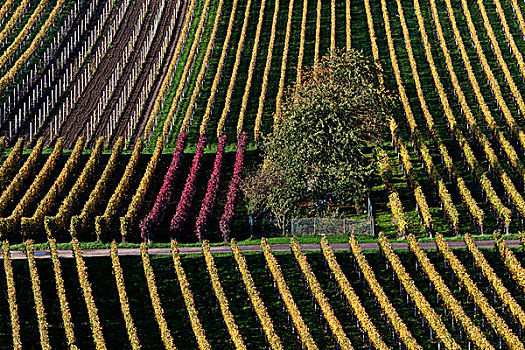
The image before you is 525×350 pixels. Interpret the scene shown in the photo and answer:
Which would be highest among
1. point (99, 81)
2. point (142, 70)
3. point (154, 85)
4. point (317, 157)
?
point (142, 70)

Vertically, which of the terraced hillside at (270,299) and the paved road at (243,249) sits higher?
the paved road at (243,249)

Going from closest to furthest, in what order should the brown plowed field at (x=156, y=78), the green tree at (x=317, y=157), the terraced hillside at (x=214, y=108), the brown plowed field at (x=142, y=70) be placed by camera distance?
1. the green tree at (x=317, y=157)
2. the terraced hillside at (x=214, y=108)
3. the brown plowed field at (x=156, y=78)
4. the brown plowed field at (x=142, y=70)

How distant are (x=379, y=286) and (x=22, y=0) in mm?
82846

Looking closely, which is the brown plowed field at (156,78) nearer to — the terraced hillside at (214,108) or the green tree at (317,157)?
the terraced hillside at (214,108)

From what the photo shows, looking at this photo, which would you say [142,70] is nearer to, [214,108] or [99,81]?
[99,81]

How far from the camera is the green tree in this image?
8319 cm

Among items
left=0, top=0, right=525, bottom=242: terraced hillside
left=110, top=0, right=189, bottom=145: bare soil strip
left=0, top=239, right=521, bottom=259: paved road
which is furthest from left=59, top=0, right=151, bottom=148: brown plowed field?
left=0, top=239, right=521, bottom=259: paved road

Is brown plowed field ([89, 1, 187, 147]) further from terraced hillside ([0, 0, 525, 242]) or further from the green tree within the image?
the green tree

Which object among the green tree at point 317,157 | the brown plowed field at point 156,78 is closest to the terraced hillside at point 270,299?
the green tree at point 317,157

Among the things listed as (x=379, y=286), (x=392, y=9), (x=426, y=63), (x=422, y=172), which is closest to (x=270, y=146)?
(x=422, y=172)

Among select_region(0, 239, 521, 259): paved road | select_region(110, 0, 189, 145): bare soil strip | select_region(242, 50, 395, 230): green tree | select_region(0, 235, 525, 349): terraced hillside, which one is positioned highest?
select_region(110, 0, 189, 145): bare soil strip

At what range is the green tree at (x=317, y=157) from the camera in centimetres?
8319

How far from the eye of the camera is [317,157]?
8506cm

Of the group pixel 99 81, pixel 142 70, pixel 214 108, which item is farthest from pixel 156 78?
pixel 214 108
